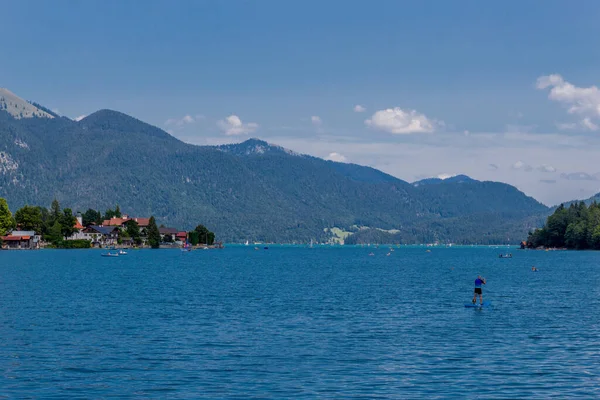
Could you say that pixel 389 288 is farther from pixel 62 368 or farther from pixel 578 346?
pixel 62 368

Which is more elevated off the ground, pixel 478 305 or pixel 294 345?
pixel 478 305

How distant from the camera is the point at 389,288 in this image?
10412 centimetres

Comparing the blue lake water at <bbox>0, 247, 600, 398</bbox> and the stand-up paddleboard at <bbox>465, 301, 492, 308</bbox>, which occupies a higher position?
the stand-up paddleboard at <bbox>465, 301, 492, 308</bbox>

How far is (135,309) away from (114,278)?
170 feet

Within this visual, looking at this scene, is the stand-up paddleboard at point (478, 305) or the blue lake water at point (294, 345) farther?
the stand-up paddleboard at point (478, 305)

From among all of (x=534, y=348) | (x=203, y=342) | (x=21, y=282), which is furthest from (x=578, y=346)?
(x=21, y=282)

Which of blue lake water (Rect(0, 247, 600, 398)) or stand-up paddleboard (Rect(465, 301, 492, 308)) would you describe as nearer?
blue lake water (Rect(0, 247, 600, 398))

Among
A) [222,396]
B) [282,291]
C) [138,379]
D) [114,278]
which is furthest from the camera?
[114,278]

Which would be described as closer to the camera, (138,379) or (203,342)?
(138,379)

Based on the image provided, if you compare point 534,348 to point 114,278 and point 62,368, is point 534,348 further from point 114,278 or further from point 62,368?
point 114,278

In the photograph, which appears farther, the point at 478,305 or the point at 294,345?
the point at 478,305

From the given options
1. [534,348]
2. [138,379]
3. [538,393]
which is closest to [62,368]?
[138,379]

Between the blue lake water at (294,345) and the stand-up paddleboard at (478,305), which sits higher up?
the stand-up paddleboard at (478,305)

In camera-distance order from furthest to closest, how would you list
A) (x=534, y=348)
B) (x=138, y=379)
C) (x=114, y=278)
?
(x=114, y=278)
(x=534, y=348)
(x=138, y=379)
